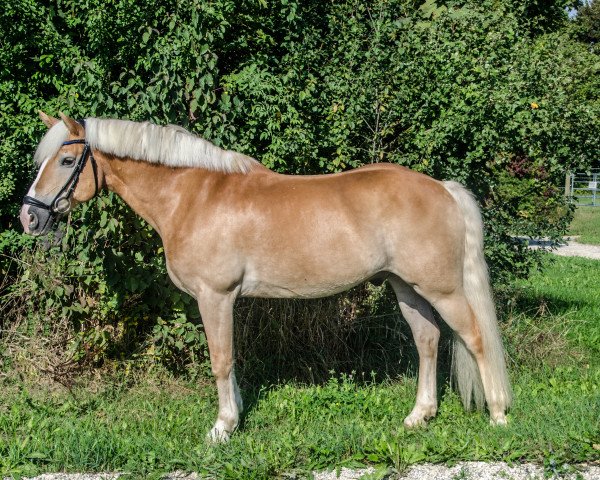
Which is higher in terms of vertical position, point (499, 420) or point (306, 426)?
point (499, 420)

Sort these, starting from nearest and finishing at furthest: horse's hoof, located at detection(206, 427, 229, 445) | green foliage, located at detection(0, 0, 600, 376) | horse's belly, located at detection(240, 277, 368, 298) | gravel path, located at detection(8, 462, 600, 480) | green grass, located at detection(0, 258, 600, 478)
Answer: gravel path, located at detection(8, 462, 600, 480) < green grass, located at detection(0, 258, 600, 478) < horse's hoof, located at detection(206, 427, 229, 445) < horse's belly, located at detection(240, 277, 368, 298) < green foliage, located at detection(0, 0, 600, 376)

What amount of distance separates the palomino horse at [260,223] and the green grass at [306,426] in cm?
37

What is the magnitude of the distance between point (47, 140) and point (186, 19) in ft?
5.60

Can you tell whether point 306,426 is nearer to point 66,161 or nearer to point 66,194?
point 66,194

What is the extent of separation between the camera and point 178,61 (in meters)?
4.95

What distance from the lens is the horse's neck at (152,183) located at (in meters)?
4.45

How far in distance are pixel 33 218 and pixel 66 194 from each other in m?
0.26

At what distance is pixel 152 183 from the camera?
447cm

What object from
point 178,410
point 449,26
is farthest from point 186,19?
point 178,410

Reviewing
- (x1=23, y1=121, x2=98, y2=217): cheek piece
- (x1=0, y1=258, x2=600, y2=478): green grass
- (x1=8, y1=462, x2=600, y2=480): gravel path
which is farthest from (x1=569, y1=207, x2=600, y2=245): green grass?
(x1=23, y1=121, x2=98, y2=217): cheek piece

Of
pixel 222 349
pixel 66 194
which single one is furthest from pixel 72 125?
pixel 222 349

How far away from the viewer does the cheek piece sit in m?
4.23

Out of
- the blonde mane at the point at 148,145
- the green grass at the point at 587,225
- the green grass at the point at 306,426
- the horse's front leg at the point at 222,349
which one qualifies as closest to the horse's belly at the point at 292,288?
the horse's front leg at the point at 222,349

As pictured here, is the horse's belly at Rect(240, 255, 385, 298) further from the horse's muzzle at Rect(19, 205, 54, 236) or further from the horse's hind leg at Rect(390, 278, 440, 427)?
the horse's muzzle at Rect(19, 205, 54, 236)
